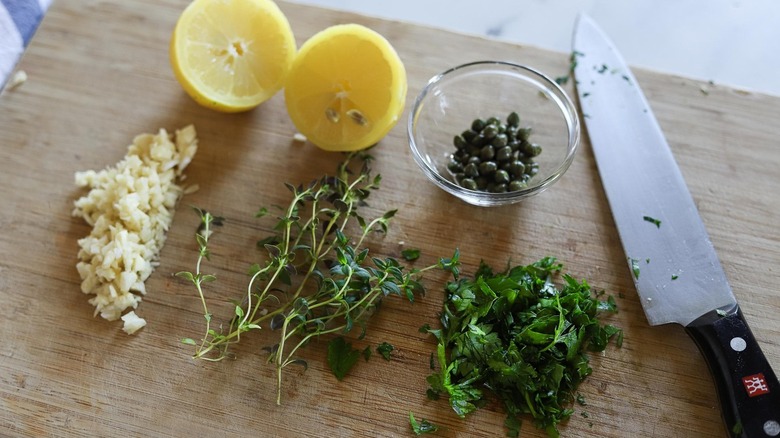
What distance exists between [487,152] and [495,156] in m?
0.03

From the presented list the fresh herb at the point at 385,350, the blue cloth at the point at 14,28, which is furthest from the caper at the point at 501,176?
the blue cloth at the point at 14,28

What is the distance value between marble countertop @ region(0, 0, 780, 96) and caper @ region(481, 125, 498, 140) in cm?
66

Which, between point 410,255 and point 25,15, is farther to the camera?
point 25,15

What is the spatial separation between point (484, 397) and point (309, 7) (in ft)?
4.09

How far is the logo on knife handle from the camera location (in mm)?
1449

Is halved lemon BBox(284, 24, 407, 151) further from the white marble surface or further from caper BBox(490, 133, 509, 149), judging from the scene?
the white marble surface

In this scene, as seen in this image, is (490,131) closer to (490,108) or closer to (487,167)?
(487,167)

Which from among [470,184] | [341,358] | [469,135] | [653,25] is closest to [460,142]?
[469,135]

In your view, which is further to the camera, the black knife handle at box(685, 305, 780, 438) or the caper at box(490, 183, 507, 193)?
the caper at box(490, 183, 507, 193)

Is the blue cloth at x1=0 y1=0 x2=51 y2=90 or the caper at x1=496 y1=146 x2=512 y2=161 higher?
the caper at x1=496 y1=146 x2=512 y2=161

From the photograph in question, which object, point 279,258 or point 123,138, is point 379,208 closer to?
point 279,258

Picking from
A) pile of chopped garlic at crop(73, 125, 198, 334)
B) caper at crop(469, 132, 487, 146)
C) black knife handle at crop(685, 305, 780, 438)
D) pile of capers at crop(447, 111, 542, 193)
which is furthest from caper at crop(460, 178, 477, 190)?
pile of chopped garlic at crop(73, 125, 198, 334)

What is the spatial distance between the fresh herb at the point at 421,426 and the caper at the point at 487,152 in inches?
25.6

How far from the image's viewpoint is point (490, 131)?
68.6 inches
